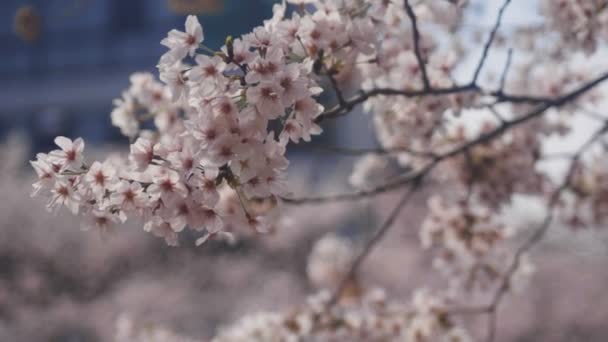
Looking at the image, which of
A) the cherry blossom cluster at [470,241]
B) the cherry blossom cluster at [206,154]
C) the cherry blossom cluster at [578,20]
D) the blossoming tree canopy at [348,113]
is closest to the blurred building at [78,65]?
the blossoming tree canopy at [348,113]

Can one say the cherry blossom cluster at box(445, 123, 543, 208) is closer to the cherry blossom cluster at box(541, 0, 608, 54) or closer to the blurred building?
the cherry blossom cluster at box(541, 0, 608, 54)

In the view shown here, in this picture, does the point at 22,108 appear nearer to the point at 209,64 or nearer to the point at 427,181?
the point at 427,181

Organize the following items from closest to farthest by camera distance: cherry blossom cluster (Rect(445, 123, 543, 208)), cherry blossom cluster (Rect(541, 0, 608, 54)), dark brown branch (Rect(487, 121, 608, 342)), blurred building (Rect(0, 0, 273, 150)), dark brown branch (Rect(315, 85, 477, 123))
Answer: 1. dark brown branch (Rect(315, 85, 477, 123))
2. cherry blossom cluster (Rect(541, 0, 608, 54))
3. dark brown branch (Rect(487, 121, 608, 342))
4. cherry blossom cluster (Rect(445, 123, 543, 208))
5. blurred building (Rect(0, 0, 273, 150))

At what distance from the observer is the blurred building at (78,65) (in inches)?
531

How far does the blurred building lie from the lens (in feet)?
44.2

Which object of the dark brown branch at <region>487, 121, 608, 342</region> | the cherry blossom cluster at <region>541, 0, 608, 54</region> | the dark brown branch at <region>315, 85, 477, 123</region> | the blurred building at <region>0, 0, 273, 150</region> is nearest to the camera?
the dark brown branch at <region>315, 85, 477, 123</region>

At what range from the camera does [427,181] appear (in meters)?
2.94

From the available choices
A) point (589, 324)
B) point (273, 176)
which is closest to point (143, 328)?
point (273, 176)

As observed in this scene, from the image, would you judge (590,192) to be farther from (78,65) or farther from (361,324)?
(78,65)

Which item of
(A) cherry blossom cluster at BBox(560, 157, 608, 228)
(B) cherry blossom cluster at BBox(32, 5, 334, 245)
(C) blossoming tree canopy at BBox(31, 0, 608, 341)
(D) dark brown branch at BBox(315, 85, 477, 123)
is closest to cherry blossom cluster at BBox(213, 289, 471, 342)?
(C) blossoming tree canopy at BBox(31, 0, 608, 341)

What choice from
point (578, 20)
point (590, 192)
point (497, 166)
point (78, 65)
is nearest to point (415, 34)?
point (578, 20)

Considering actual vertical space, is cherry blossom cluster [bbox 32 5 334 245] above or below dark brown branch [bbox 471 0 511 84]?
below

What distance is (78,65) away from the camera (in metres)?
13.8

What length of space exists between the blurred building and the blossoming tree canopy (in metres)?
11.2
